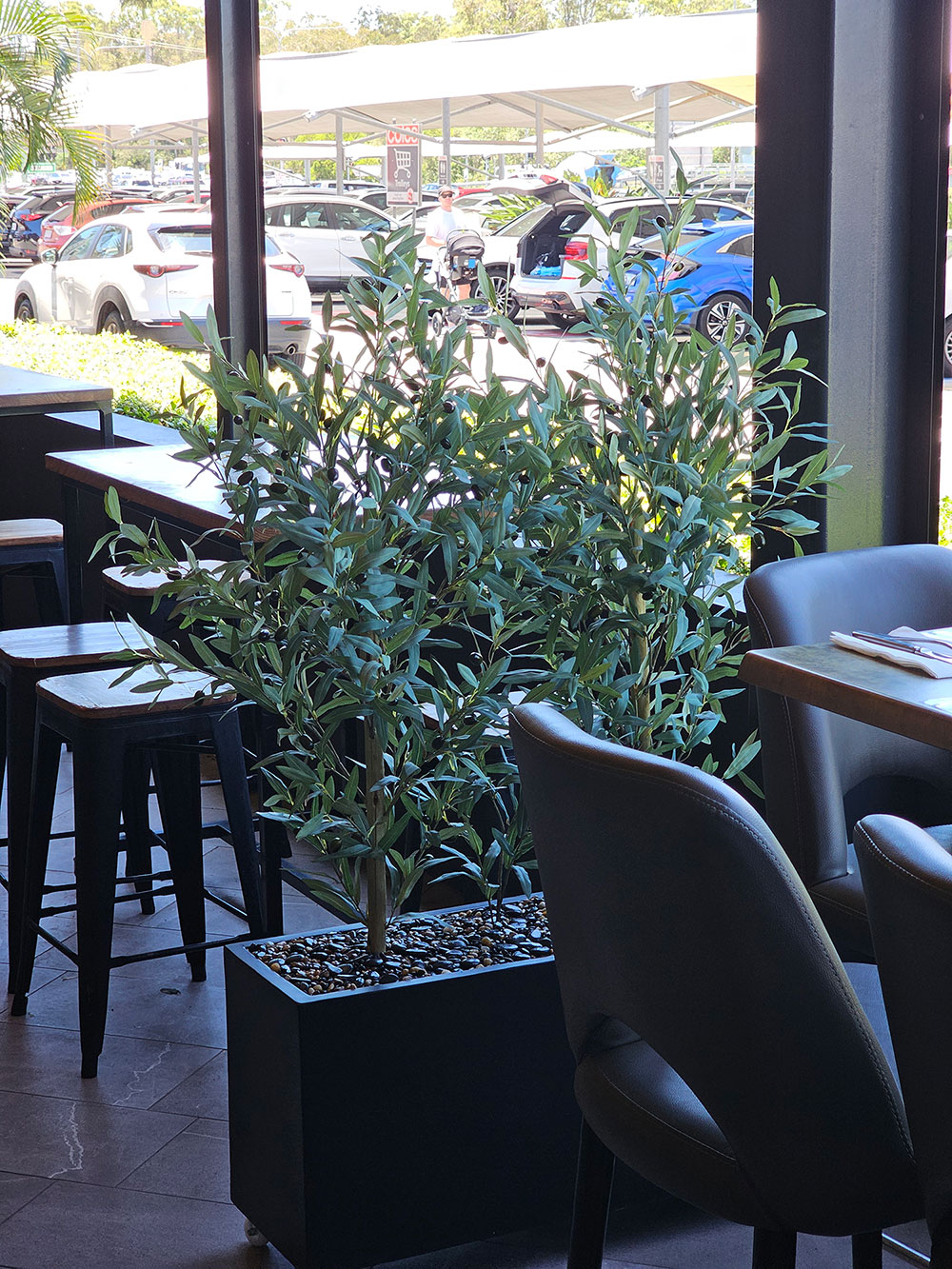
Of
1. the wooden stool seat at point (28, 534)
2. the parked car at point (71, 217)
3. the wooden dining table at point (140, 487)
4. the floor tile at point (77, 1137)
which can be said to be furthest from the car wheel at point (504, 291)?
the parked car at point (71, 217)

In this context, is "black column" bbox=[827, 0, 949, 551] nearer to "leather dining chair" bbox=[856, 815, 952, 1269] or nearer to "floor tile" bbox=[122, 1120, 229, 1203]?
"floor tile" bbox=[122, 1120, 229, 1203]

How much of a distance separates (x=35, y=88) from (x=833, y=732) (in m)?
6.33

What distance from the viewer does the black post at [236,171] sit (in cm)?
460

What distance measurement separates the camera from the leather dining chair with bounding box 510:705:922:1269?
124 centimetres

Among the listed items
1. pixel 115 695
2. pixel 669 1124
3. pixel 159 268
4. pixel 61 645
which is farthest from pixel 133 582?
pixel 159 268

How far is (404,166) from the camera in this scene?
4.08 metres

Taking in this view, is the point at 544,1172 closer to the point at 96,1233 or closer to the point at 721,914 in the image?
the point at 96,1233

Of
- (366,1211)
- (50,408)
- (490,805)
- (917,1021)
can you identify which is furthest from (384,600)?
(50,408)

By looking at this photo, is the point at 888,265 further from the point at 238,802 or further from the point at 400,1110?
the point at 400,1110

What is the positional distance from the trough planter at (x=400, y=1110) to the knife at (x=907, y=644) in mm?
625

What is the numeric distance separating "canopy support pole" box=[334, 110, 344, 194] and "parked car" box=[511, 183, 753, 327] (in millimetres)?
1362

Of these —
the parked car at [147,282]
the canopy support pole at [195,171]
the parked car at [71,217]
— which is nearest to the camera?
the parked car at [147,282]

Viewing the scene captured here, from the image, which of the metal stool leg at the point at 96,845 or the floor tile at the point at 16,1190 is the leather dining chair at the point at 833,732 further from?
the floor tile at the point at 16,1190

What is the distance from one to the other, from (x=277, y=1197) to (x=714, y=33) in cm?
216
